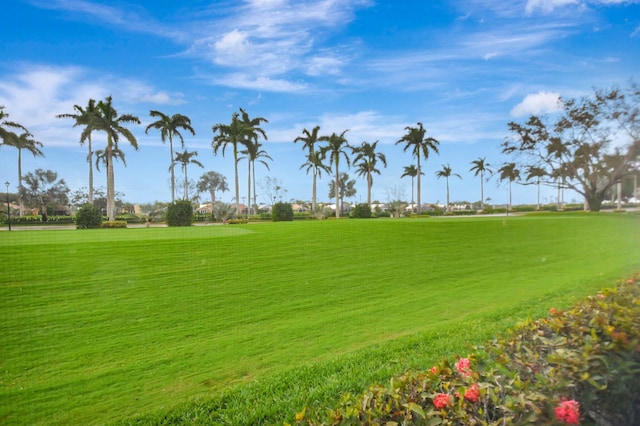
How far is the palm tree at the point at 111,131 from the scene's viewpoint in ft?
74.4

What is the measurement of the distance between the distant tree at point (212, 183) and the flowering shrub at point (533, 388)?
5727 cm

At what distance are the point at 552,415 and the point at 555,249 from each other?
12.0m

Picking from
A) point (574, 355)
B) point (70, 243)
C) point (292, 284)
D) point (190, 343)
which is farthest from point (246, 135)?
point (574, 355)

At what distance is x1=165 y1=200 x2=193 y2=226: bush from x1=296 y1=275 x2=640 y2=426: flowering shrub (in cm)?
2164

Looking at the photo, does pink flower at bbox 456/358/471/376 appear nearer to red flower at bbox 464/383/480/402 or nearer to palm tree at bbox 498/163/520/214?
red flower at bbox 464/383/480/402

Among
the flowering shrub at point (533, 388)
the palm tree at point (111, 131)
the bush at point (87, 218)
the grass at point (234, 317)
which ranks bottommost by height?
the grass at point (234, 317)

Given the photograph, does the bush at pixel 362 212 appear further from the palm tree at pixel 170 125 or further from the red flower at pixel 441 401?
the red flower at pixel 441 401

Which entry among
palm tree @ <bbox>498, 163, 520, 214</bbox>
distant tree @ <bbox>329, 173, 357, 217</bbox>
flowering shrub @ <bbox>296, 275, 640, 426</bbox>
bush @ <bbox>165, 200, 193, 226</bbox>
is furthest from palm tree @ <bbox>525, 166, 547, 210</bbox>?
distant tree @ <bbox>329, 173, 357, 217</bbox>

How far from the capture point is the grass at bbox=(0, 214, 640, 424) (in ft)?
8.85

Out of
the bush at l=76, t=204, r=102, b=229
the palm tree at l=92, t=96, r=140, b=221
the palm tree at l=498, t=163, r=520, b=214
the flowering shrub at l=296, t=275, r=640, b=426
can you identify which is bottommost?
the flowering shrub at l=296, t=275, r=640, b=426

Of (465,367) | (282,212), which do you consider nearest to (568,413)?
(465,367)

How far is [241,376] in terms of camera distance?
3088 mm

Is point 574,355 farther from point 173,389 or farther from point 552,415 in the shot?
point 173,389

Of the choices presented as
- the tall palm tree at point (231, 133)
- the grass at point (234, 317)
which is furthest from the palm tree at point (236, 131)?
the grass at point (234, 317)
